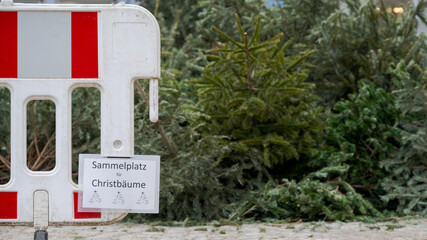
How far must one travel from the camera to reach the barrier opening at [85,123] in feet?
20.5

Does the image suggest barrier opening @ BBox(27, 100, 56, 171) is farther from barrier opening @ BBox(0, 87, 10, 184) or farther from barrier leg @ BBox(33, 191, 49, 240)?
barrier leg @ BBox(33, 191, 49, 240)

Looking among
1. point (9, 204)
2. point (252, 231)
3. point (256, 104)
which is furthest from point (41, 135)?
point (9, 204)

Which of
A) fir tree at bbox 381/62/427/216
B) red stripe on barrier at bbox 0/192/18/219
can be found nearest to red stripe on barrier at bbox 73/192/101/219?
red stripe on barrier at bbox 0/192/18/219

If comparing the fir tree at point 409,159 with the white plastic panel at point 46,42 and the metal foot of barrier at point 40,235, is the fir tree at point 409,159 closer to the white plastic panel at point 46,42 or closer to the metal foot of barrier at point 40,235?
the metal foot of barrier at point 40,235

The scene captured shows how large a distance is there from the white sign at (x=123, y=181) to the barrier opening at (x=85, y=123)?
3292 millimetres

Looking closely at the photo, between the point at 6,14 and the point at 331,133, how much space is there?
432 centimetres

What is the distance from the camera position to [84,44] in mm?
2943

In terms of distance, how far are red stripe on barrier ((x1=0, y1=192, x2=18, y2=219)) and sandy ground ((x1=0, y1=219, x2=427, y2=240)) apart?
192 centimetres

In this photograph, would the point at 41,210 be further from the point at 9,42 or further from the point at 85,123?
the point at 85,123

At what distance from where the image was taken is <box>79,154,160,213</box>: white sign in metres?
2.91

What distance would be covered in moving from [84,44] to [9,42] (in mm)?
322

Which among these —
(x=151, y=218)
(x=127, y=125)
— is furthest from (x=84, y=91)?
(x=127, y=125)

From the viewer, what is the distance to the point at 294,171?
21.6 feet

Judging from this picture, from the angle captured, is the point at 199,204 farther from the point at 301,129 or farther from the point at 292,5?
the point at 292,5
